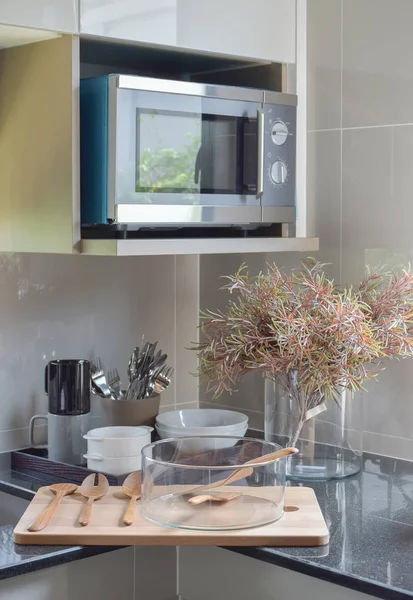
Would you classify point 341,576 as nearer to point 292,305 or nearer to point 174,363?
point 292,305

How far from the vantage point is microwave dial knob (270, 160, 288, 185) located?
189 cm

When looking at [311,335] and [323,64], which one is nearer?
[311,335]

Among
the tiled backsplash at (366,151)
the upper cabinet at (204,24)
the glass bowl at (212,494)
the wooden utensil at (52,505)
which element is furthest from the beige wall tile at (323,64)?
the wooden utensil at (52,505)

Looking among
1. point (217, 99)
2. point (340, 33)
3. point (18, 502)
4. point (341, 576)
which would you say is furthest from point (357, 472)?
point (340, 33)

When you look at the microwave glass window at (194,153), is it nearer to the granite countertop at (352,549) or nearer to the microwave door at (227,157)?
the microwave door at (227,157)

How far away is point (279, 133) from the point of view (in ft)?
6.20

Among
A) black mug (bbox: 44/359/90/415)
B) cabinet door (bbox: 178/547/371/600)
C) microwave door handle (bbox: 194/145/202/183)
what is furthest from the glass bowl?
microwave door handle (bbox: 194/145/202/183)

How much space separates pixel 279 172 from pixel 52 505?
80 centimetres

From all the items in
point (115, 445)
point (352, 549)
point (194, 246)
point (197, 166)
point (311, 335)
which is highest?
point (197, 166)

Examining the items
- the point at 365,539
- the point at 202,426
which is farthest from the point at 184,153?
the point at 365,539

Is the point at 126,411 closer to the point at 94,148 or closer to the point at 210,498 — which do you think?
the point at 210,498

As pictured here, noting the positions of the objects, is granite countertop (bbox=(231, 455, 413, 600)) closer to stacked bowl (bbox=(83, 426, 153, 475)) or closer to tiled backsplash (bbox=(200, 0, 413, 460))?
tiled backsplash (bbox=(200, 0, 413, 460))

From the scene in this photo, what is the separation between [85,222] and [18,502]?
1.83ft

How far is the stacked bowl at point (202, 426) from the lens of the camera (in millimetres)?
1730
